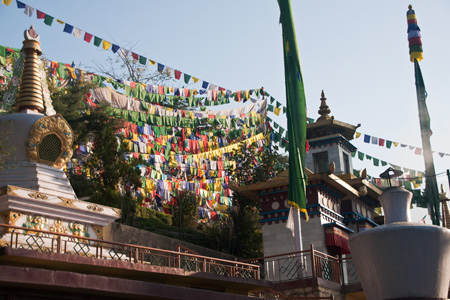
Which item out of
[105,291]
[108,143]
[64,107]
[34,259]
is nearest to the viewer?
[105,291]

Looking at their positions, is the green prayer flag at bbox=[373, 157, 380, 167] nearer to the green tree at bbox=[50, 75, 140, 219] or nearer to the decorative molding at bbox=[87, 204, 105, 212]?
the green tree at bbox=[50, 75, 140, 219]

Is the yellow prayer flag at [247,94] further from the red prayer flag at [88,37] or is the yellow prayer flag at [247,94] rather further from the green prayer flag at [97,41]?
the red prayer flag at [88,37]

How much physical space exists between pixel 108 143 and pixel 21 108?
6.07m

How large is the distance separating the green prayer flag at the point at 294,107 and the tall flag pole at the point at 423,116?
171 inches

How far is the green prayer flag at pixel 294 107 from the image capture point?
17.0 metres

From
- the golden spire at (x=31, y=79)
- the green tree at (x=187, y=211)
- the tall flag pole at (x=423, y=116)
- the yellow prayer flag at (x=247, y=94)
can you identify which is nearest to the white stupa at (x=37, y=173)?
the golden spire at (x=31, y=79)

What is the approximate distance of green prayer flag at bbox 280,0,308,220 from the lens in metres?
17.0

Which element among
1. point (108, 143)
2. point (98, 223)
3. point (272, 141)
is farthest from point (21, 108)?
point (272, 141)

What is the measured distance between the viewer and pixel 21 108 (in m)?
16.4

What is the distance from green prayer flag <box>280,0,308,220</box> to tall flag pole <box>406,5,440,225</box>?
433 centimetres

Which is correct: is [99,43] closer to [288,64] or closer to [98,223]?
[288,64]

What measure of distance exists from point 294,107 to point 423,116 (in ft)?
17.2

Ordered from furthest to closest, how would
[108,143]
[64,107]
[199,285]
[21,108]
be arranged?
[64,107] → [108,143] → [21,108] → [199,285]

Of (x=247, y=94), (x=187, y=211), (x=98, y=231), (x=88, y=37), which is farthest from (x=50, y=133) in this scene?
(x=247, y=94)
